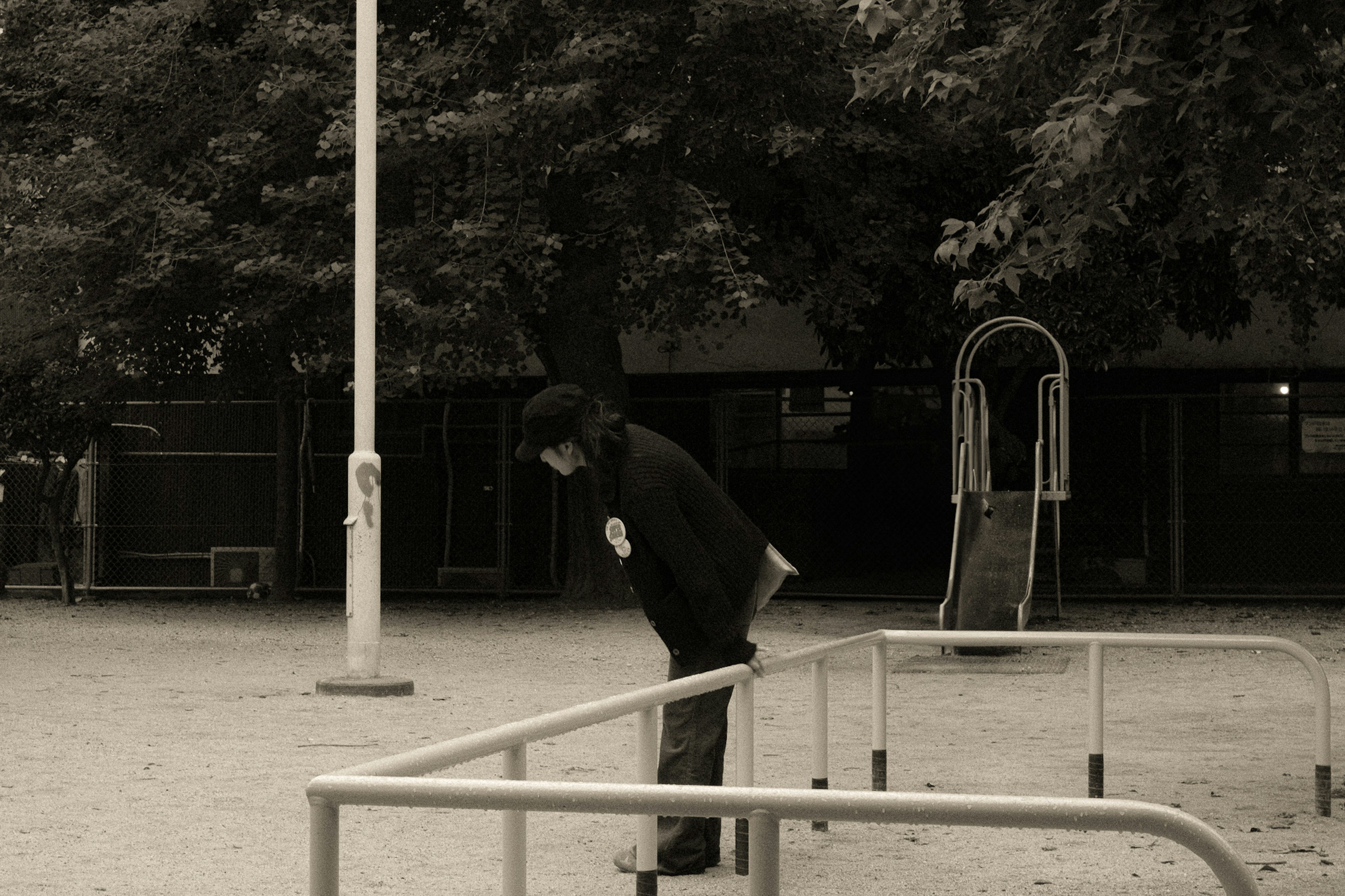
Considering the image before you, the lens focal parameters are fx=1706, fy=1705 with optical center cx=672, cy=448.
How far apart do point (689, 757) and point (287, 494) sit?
1453 cm

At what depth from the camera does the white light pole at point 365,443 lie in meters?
11.7

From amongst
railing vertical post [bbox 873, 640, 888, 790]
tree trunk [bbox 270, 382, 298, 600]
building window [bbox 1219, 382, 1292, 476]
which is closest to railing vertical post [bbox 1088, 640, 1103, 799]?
railing vertical post [bbox 873, 640, 888, 790]

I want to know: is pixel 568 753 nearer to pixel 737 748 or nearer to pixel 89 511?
pixel 737 748

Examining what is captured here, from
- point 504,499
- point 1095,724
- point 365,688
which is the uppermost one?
point 504,499

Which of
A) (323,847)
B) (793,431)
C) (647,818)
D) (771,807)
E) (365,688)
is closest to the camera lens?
(771,807)

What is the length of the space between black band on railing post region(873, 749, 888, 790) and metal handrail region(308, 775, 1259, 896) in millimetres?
3934

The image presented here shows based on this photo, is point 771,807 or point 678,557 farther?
point 678,557

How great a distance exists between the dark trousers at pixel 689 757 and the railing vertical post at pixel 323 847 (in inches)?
108

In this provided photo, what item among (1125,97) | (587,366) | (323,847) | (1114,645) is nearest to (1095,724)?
(1114,645)

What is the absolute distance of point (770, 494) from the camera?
70.5ft

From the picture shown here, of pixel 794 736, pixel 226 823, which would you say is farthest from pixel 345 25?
pixel 226 823

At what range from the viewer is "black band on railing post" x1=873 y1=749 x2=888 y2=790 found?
714cm

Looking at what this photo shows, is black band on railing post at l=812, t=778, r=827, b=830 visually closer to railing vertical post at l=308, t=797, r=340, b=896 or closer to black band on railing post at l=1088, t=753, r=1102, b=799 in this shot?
black band on railing post at l=1088, t=753, r=1102, b=799

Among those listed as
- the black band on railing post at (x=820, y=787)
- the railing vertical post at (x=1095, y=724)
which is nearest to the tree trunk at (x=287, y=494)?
the black band on railing post at (x=820, y=787)
